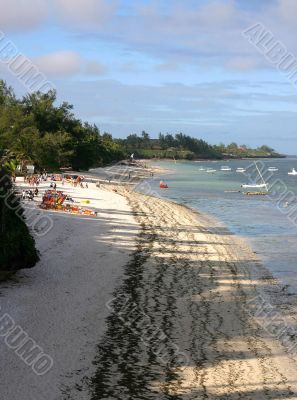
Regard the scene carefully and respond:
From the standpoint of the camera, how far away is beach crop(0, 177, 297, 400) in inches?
380

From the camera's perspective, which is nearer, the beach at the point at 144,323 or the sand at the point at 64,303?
the sand at the point at 64,303

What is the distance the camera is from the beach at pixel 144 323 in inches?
380

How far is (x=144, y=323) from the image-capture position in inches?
510

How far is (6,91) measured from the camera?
73125mm

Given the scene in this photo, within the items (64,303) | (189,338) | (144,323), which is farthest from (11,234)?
(189,338)

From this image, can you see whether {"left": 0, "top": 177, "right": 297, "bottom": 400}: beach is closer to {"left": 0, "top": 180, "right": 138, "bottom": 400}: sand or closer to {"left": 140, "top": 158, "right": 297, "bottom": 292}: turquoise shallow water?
{"left": 0, "top": 180, "right": 138, "bottom": 400}: sand

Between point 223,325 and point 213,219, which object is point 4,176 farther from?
point 213,219

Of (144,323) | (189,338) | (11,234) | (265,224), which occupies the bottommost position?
(265,224)

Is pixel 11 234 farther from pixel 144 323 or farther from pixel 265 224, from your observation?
pixel 265 224

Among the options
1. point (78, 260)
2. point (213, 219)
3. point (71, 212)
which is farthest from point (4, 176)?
point (213, 219)

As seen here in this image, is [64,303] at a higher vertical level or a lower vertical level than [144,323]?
higher

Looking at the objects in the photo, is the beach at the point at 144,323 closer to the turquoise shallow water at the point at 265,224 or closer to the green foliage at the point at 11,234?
the green foliage at the point at 11,234

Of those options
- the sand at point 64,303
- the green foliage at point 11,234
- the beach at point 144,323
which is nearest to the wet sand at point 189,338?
the beach at point 144,323

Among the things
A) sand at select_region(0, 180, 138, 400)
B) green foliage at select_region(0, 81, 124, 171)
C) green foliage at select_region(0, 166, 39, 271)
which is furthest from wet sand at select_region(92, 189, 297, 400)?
green foliage at select_region(0, 81, 124, 171)
